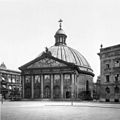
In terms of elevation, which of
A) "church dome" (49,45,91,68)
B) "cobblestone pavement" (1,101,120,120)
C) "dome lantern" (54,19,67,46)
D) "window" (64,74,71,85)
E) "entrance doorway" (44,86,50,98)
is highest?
"dome lantern" (54,19,67,46)

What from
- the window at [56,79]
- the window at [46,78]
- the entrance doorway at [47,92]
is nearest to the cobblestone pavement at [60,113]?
the window at [56,79]

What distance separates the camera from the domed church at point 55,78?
73.6 meters

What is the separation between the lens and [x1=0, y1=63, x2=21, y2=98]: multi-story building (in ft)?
308

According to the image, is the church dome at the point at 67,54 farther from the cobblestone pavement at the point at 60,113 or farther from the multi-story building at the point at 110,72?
the cobblestone pavement at the point at 60,113

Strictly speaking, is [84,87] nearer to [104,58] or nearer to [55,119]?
[104,58]

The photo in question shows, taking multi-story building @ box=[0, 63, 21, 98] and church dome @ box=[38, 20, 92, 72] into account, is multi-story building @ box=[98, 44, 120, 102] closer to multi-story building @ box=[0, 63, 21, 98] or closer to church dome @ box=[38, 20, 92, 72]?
church dome @ box=[38, 20, 92, 72]

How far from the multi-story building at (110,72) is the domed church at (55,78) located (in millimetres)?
14368

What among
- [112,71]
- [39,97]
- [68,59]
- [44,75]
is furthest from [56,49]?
[112,71]

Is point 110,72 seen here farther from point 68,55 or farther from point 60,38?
point 60,38

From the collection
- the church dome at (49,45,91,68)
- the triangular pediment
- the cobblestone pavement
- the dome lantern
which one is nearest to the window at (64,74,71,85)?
the triangular pediment

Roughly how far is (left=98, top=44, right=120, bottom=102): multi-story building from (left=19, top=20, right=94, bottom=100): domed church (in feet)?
47.1

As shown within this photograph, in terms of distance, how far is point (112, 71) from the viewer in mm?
57062

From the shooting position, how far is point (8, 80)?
9838 cm

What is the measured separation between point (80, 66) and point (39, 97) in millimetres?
16890
